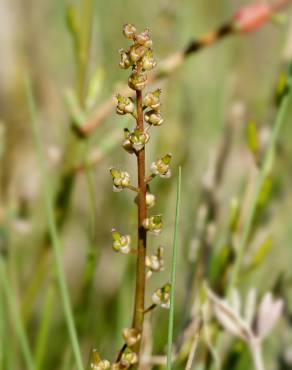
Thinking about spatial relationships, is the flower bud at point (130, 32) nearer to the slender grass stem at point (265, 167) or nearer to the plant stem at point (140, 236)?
the plant stem at point (140, 236)

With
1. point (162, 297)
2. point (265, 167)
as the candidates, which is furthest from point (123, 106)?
point (265, 167)

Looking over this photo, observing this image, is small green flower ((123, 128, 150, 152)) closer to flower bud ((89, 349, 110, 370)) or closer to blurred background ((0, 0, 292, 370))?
flower bud ((89, 349, 110, 370))

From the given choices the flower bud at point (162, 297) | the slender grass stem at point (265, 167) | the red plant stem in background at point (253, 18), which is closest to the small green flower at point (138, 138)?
the flower bud at point (162, 297)

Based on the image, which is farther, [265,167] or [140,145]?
[265,167]

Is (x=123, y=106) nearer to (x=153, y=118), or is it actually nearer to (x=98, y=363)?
(x=153, y=118)

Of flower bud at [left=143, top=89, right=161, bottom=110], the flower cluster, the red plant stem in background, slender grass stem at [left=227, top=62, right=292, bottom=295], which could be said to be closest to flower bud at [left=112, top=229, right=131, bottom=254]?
the flower cluster

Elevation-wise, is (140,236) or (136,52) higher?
(136,52)

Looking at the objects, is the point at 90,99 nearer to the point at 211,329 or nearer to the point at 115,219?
the point at 211,329

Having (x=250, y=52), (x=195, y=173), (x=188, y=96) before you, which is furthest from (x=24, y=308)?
(x=250, y=52)
